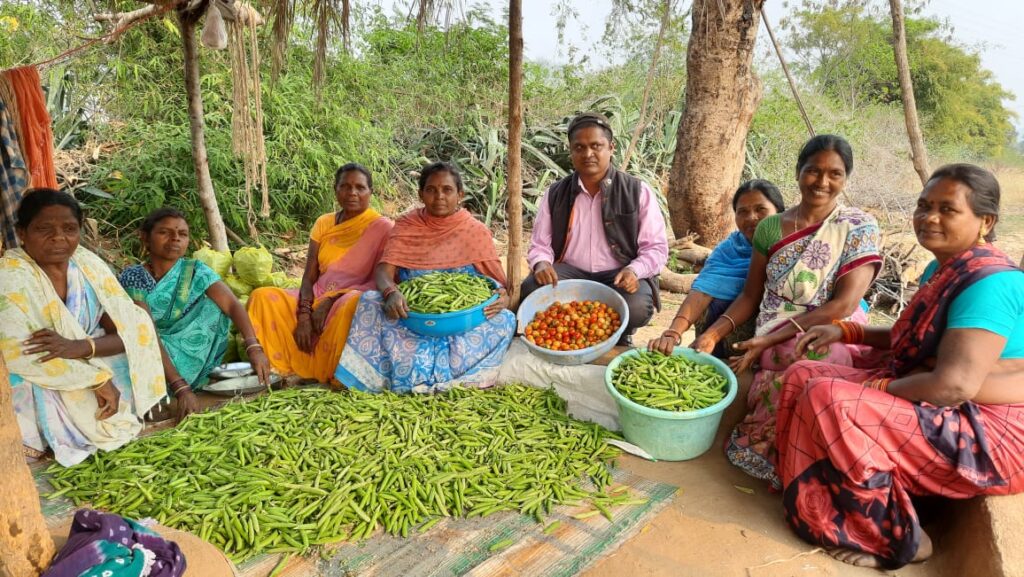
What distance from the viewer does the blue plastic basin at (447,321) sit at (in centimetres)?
363

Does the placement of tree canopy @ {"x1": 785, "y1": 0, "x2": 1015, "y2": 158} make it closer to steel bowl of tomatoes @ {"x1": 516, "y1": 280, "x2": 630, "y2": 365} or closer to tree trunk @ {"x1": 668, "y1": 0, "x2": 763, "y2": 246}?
tree trunk @ {"x1": 668, "y1": 0, "x2": 763, "y2": 246}

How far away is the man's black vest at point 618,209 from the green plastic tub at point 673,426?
108 cm

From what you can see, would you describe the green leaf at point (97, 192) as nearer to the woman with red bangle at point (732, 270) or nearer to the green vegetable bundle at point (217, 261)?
the green vegetable bundle at point (217, 261)

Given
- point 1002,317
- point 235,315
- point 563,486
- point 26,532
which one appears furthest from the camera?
point 235,315

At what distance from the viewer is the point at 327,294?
14.1 feet

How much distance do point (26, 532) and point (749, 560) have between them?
2.37 meters

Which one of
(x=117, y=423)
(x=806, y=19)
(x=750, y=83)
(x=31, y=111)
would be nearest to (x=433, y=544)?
(x=117, y=423)

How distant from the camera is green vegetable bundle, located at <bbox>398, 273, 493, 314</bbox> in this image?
12.2 feet

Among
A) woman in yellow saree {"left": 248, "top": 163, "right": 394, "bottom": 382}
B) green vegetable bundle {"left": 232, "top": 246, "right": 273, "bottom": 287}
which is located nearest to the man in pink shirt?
woman in yellow saree {"left": 248, "top": 163, "right": 394, "bottom": 382}

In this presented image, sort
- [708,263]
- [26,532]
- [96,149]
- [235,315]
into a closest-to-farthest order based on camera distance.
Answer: [26,532]
[708,263]
[235,315]
[96,149]

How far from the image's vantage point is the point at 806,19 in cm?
2003

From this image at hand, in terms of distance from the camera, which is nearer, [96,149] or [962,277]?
[962,277]

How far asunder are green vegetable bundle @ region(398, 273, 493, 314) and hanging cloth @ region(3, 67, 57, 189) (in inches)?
106

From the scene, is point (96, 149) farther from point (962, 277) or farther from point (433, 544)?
point (962, 277)
